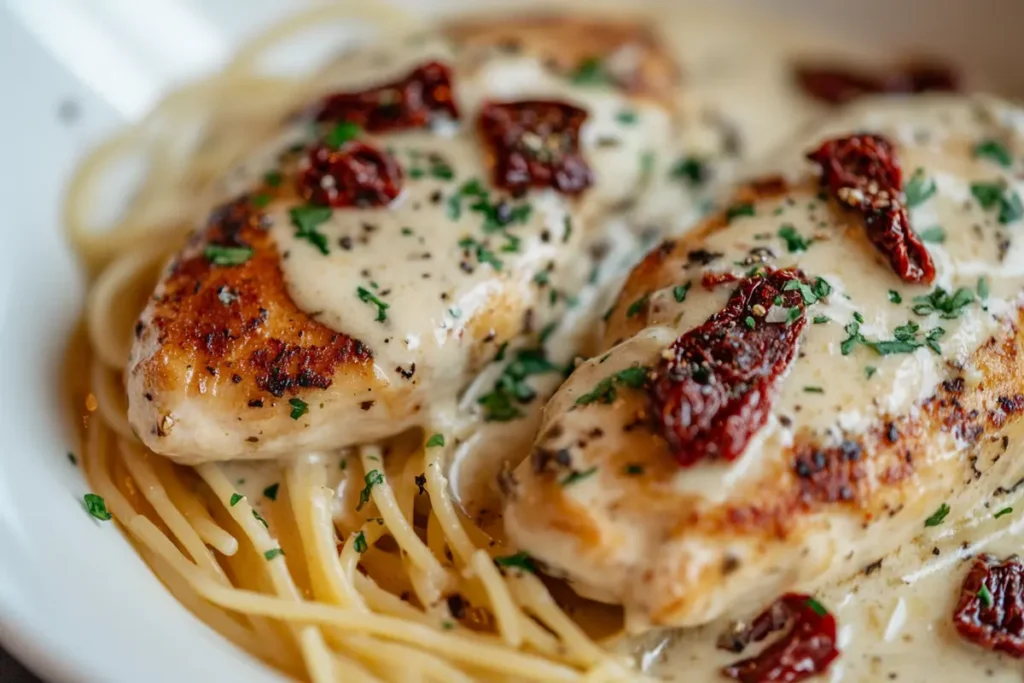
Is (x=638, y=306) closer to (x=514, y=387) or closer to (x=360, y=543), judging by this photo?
(x=514, y=387)

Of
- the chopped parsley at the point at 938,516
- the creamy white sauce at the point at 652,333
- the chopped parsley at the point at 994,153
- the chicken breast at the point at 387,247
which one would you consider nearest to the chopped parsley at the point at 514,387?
the creamy white sauce at the point at 652,333

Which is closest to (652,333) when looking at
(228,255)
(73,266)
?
(228,255)

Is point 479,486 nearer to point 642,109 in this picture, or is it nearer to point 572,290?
point 572,290

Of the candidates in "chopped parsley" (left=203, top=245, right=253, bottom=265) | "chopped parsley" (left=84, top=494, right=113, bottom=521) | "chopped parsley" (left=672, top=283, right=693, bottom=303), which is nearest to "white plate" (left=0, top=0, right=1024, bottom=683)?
"chopped parsley" (left=84, top=494, right=113, bottom=521)

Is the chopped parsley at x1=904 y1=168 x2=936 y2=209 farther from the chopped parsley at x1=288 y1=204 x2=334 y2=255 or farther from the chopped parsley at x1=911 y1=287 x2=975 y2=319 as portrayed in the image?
the chopped parsley at x1=288 y1=204 x2=334 y2=255

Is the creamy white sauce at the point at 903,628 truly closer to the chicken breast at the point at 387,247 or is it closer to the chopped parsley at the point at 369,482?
the chopped parsley at the point at 369,482

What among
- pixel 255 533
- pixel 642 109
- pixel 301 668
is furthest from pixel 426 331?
pixel 642 109
